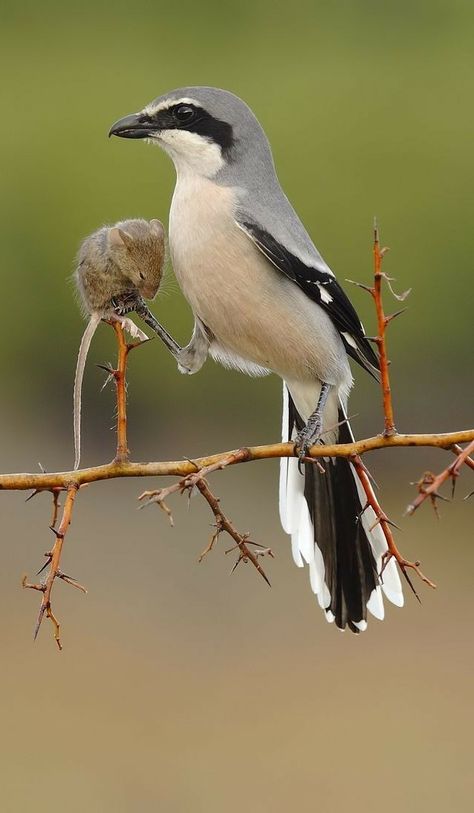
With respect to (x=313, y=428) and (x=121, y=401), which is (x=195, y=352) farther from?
(x=121, y=401)

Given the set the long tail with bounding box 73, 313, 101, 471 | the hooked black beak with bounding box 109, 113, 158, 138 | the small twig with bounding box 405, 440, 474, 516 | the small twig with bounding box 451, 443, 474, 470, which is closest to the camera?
the small twig with bounding box 405, 440, 474, 516

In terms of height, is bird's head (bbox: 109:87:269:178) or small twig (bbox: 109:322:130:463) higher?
bird's head (bbox: 109:87:269:178)

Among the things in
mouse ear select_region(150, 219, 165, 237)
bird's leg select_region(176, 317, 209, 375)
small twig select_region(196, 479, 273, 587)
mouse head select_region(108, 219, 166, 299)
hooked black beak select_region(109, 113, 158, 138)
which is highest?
hooked black beak select_region(109, 113, 158, 138)

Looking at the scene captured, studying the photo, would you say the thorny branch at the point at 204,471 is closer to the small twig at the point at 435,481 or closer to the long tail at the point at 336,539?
the small twig at the point at 435,481

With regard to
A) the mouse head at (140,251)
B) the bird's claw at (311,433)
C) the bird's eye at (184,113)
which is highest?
the bird's eye at (184,113)

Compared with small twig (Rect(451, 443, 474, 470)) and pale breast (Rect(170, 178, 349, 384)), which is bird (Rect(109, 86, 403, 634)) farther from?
small twig (Rect(451, 443, 474, 470))

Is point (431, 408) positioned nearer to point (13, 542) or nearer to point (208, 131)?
point (13, 542)

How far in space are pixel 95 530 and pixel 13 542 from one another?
2.40 feet

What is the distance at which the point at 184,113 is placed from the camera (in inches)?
73.3

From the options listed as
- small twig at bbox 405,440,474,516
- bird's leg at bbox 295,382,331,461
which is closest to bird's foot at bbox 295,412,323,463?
bird's leg at bbox 295,382,331,461

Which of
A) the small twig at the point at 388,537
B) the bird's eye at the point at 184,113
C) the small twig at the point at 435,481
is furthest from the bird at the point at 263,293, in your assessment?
the small twig at the point at 435,481

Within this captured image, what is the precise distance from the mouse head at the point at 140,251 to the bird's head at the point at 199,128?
0.17 m

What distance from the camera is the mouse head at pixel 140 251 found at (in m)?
1.68

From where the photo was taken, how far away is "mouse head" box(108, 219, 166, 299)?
1.68m
